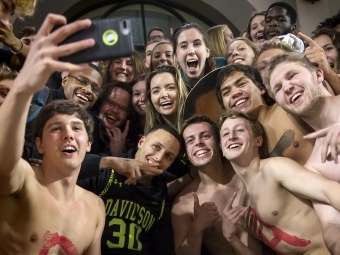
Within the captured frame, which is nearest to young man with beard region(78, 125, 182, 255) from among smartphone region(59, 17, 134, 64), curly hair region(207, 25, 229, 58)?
smartphone region(59, 17, 134, 64)

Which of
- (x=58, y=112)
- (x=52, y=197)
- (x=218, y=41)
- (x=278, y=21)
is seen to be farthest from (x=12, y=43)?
(x=278, y=21)

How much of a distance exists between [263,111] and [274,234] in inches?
25.4

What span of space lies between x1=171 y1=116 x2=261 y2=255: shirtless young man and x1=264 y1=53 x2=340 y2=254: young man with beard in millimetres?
429

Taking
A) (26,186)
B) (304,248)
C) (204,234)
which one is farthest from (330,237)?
(26,186)

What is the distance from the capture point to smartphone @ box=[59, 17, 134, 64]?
101 cm

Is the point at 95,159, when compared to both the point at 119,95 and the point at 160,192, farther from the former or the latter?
the point at 119,95

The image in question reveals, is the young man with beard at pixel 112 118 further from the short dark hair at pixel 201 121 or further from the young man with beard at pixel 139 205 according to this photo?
the short dark hair at pixel 201 121

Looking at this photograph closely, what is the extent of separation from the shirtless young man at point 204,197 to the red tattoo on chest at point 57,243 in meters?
0.63

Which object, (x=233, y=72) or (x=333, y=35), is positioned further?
(x=333, y=35)

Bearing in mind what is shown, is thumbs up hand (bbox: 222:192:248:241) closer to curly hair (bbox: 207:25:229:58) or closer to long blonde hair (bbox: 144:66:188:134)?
long blonde hair (bbox: 144:66:188:134)

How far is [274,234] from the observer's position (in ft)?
6.15

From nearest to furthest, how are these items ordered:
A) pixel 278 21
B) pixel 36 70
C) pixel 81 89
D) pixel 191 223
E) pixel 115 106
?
pixel 36 70
pixel 191 223
pixel 81 89
pixel 115 106
pixel 278 21

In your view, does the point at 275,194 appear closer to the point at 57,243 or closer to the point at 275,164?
the point at 275,164

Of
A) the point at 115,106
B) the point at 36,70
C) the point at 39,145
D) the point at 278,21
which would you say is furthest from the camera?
the point at 278,21
